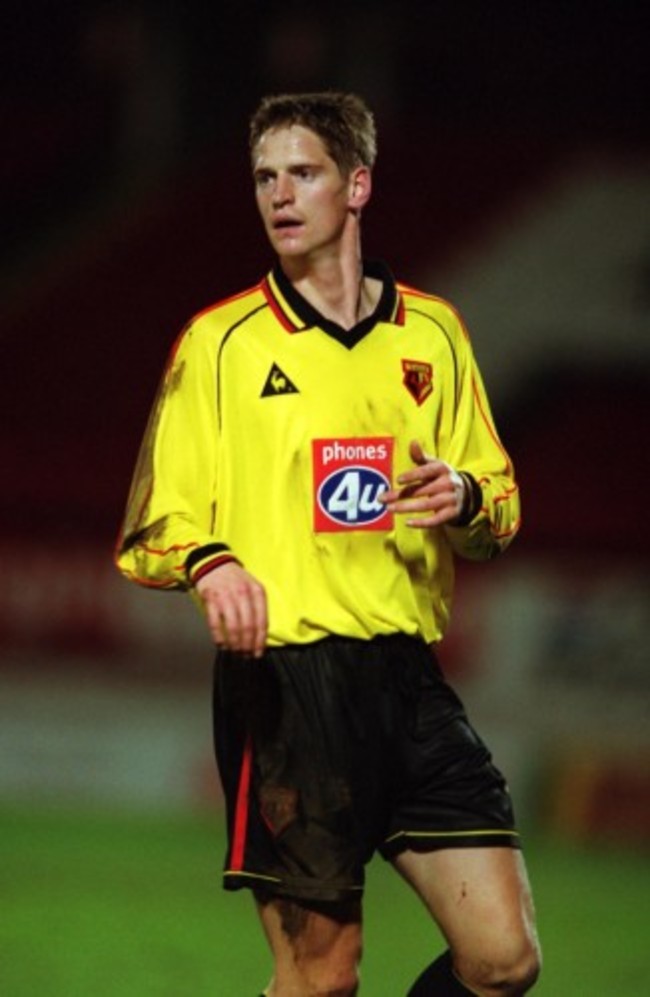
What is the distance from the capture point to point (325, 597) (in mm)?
4234

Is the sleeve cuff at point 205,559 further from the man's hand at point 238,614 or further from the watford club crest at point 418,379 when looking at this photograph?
the watford club crest at point 418,379

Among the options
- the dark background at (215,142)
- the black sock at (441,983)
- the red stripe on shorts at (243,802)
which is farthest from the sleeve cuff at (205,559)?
the dark background at (215,142)

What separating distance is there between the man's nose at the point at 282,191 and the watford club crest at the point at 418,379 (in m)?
0.38

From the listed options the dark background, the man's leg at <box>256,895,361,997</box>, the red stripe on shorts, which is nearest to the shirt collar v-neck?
the red stripe on shorts

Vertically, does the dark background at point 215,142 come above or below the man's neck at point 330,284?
above

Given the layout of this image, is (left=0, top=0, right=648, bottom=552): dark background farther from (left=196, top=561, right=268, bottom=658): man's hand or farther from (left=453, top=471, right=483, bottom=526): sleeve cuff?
(left=196, top=561, right=268, bottom=658): man's hand

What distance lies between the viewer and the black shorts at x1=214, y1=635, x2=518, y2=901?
422cm

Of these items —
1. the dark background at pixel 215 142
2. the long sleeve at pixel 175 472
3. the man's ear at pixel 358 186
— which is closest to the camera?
the long sleeve at pixel 175 472

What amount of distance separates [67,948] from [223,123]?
8261 mm

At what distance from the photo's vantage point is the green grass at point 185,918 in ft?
20.5

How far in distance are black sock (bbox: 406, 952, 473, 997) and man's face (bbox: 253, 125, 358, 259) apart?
138cm

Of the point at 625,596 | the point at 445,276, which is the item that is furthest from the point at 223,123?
the point at 625,596

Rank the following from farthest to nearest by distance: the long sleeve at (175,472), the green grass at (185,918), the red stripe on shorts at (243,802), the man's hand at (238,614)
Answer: the green grass at (185,918) < the red stripe on shorts at (243,802) < the long sleeve at (175,472) < the man's hand at (238,614)

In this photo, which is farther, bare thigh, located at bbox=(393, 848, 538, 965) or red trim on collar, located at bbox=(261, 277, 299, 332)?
red trim on collar, located at bbox=(261, 277, 299, 332)
